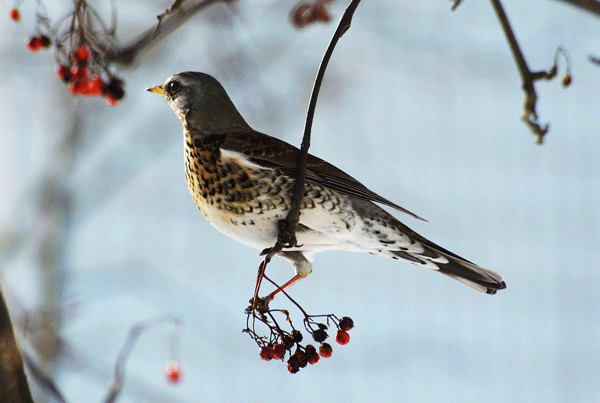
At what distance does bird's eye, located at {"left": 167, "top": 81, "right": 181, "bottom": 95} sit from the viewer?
11.5 ft

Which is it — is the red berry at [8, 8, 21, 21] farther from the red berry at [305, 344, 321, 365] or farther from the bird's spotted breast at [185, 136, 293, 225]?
the red berry at [305, 344, 321, 365]

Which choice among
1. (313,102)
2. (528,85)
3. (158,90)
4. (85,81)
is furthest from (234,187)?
(528,85)

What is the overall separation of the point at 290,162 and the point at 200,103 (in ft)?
2.07

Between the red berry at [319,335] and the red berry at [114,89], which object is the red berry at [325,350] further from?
the red berry at [114,89]

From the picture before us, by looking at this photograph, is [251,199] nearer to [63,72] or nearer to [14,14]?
[63,72]

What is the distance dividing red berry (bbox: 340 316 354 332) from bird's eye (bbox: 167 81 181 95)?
149 cm

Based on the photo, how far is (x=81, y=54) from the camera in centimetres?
285

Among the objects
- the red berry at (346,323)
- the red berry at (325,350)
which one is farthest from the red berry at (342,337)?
the red berry at (325,350)

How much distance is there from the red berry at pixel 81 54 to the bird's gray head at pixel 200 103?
2.10 feet

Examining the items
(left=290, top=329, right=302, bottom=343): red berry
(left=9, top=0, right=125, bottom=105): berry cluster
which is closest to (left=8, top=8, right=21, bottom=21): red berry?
(left=9, top=0, right=125, bottom=105): berry cluster

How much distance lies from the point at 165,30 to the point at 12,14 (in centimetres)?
67

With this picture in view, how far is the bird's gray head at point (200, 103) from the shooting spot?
3.38 m

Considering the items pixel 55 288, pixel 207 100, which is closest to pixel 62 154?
pixel 55 288

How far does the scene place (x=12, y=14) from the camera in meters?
2.94
